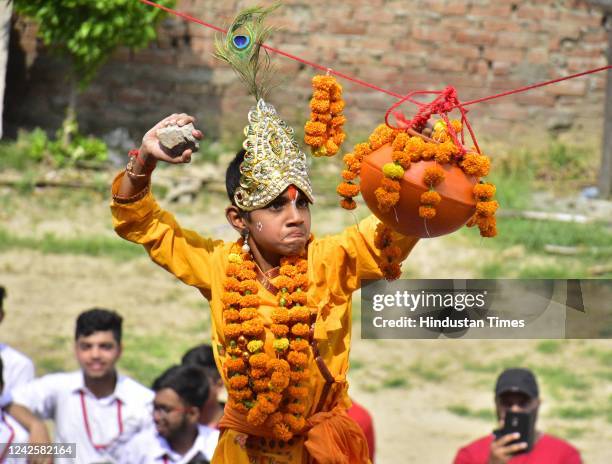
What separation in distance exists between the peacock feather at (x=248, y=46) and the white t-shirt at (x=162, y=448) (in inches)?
99.2

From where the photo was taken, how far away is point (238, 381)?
17.2ft

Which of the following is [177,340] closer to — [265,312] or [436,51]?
[436,51]

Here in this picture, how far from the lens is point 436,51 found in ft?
47.8

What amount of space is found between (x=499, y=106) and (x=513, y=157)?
2.14 ft

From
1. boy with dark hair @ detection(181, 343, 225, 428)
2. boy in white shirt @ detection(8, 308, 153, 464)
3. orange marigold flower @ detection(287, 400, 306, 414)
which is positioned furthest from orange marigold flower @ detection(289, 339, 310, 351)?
boy in white shirt @ detection(8, 308, 153, 464)

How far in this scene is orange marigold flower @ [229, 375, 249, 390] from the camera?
5234 mm

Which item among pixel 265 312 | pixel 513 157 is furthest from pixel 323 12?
pixel 265 312

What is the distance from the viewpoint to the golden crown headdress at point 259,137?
5234mm

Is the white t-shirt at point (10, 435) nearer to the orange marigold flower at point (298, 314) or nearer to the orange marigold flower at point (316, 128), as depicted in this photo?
the orange marigold flower at point (298, 314)

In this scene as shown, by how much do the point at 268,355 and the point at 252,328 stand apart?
12cm

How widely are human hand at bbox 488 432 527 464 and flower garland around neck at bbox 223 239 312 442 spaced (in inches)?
60.7

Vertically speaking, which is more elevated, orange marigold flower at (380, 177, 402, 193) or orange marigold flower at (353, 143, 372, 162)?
orange marigold flower at (353, 143, 372, 162)

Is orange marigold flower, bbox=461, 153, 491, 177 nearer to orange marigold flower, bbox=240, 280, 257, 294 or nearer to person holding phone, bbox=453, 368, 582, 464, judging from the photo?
orange marigold flower, bbox=240, 280, 257, 294

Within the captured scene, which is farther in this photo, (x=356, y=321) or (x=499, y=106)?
(x=499, y=106)
